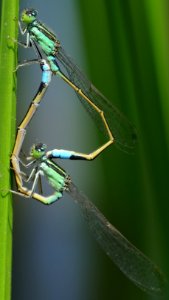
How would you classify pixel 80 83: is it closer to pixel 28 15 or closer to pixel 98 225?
pixel 28 15

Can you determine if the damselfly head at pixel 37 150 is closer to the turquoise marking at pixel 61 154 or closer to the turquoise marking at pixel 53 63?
the turquoise marking at pixel 61 154

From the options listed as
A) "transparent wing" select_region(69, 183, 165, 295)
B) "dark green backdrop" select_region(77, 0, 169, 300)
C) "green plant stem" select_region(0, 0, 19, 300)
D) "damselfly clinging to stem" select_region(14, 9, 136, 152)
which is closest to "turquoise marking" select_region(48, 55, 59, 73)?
"damselfly clinging to stem" select_region(14, 9, 136, 152)

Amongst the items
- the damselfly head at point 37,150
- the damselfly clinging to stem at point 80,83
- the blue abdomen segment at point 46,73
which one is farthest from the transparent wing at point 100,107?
the damselfly head at point 37,150

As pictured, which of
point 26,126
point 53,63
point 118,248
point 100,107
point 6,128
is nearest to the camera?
point 6,128

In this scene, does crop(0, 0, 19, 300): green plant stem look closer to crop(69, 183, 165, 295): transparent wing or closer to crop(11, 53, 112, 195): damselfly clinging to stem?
crop(11, 53, 112, 195): damselfly clinging to stem

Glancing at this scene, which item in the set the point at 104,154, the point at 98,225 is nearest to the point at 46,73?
the point at 104,154

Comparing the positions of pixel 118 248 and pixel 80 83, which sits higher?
pixel 80 83
